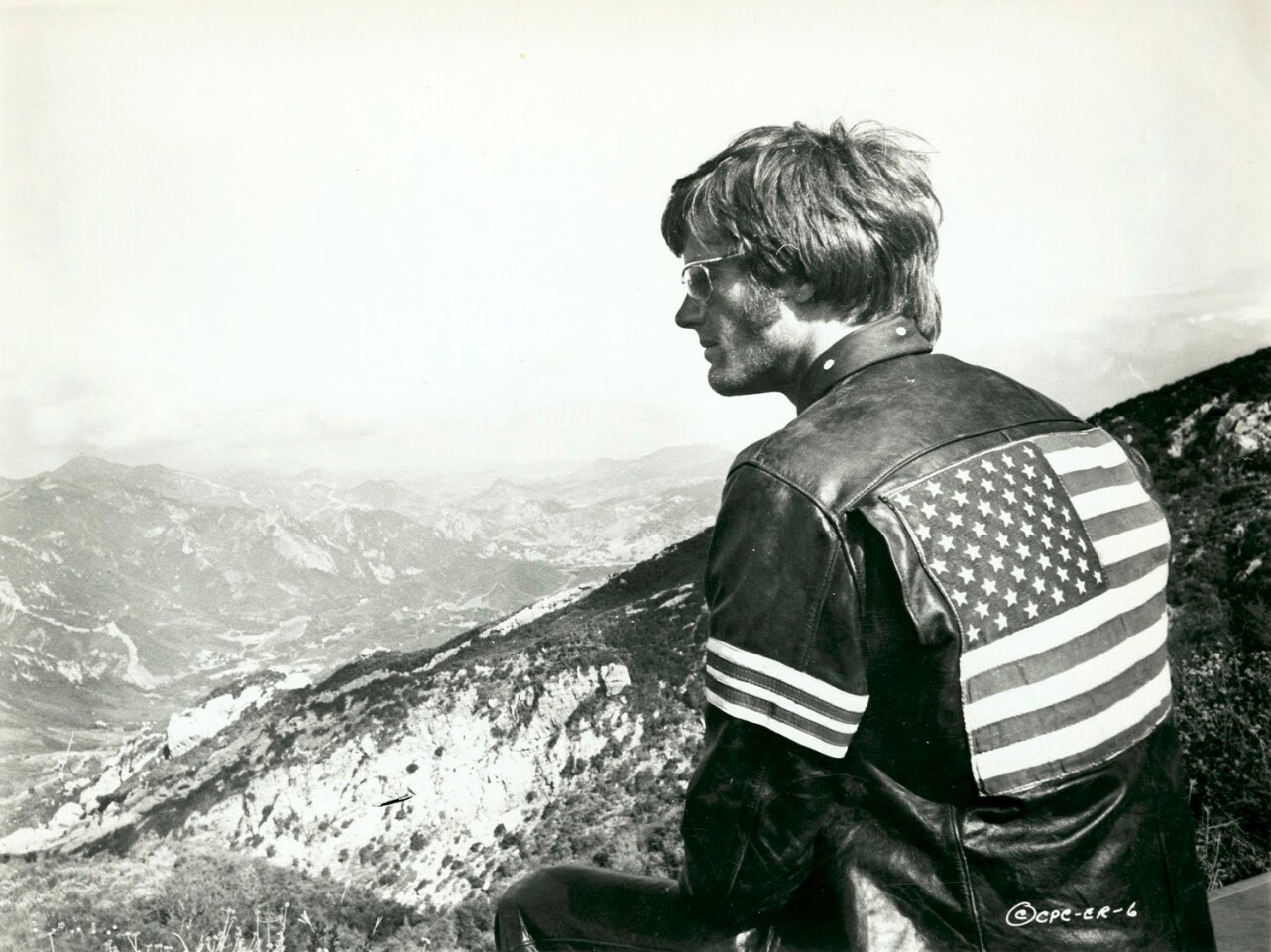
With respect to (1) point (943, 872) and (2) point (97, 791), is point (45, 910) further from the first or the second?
(1) point (943, 872)

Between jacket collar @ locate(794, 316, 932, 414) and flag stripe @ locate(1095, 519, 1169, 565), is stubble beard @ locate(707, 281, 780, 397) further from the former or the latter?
flag stripe @ locate(1095, 519, 1169, 565)

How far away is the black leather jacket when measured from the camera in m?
2.05

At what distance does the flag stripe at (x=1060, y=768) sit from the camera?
2.06 m

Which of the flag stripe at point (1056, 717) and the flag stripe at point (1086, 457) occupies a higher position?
the flag stripe at point (1086, 457)

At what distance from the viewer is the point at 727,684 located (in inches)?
82.4

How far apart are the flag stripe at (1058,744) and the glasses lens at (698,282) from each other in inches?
48.7

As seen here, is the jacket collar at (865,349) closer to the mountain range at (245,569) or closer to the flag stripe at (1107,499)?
the flag stripe at (1107,499)

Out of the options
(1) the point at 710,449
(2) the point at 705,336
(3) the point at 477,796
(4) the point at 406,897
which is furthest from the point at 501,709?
(2) the point at 705,336

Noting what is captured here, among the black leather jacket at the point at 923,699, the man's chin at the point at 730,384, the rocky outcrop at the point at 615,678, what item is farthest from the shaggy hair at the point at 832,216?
the rocky outcrop at the point at 615,678

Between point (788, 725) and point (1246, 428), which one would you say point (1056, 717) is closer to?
point (788, 725)

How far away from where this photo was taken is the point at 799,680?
6.68 feet

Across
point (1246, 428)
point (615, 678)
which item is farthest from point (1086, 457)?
point (1246, 428)

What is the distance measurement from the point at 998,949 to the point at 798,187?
1606 mm

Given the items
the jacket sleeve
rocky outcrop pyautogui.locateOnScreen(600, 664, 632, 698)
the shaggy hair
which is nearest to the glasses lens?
the shaggy hair
